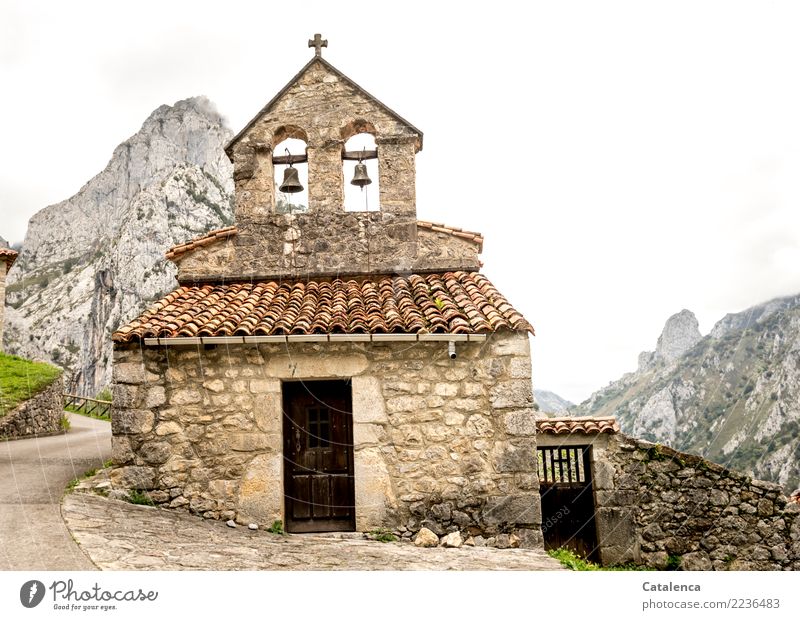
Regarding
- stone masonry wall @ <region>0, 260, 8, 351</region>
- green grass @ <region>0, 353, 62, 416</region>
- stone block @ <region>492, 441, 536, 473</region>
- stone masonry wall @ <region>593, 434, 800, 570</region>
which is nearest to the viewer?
stone block @ <region>492, 441, 536, 473</region>

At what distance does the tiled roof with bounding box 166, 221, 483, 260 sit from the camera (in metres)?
7.40

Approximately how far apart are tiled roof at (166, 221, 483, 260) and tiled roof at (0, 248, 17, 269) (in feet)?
34.1

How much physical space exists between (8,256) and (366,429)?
14053 mm

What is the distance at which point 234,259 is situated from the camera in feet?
24.6

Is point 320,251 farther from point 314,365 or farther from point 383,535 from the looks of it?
point 383,535

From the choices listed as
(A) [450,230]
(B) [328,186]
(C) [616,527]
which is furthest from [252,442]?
(C) [616,527]

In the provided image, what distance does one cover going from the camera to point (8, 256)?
15133 millimetres

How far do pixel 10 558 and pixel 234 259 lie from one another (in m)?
4.44

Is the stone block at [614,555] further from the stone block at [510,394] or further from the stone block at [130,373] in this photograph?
the stone block at [130,373]

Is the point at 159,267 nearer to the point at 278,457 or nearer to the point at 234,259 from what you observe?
the point at 234,259

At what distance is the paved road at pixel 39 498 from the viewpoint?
148 inches

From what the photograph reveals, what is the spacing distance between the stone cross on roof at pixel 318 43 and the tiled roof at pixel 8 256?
1170 centimetres

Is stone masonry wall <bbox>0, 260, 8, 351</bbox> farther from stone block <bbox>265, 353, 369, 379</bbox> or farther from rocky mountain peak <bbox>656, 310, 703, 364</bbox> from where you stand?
rocky mountain peak <bbox>656, 310, 703, 364</bbox>

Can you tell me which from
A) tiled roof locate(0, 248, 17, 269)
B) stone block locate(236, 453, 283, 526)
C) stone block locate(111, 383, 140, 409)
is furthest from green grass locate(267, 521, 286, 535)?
tiled roof locate(0, 248, 17, 269)
